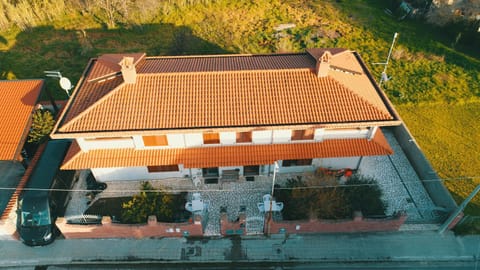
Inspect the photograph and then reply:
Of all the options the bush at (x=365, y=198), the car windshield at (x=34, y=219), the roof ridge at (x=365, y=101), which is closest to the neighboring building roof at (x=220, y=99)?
the roof ridge at (x=365, y=101)

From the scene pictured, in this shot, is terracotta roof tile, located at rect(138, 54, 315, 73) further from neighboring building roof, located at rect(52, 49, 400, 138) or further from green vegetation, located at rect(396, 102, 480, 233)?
green vegetation, located at rect(396, 102, 480, 233)

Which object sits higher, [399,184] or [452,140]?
[452,140]

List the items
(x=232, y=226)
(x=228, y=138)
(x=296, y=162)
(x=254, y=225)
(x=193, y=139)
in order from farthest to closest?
(x=296, y=162) → (x=228, y=138) → (x=193, y=139) → (x=254, y=225) → (x=232, y=226)

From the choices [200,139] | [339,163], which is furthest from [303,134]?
[200,139]

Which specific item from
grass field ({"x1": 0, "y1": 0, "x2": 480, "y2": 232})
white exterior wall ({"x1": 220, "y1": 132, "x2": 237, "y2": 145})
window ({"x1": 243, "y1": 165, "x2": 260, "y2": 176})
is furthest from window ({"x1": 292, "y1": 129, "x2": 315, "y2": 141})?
grass field ({"x1": 0, "y1": 0, "x2": 480, "y2": 232})

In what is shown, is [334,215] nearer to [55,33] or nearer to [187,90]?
[187,90]

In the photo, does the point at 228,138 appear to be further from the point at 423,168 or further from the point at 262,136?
the point at 423,168

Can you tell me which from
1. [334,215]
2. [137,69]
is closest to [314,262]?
[334,215]
